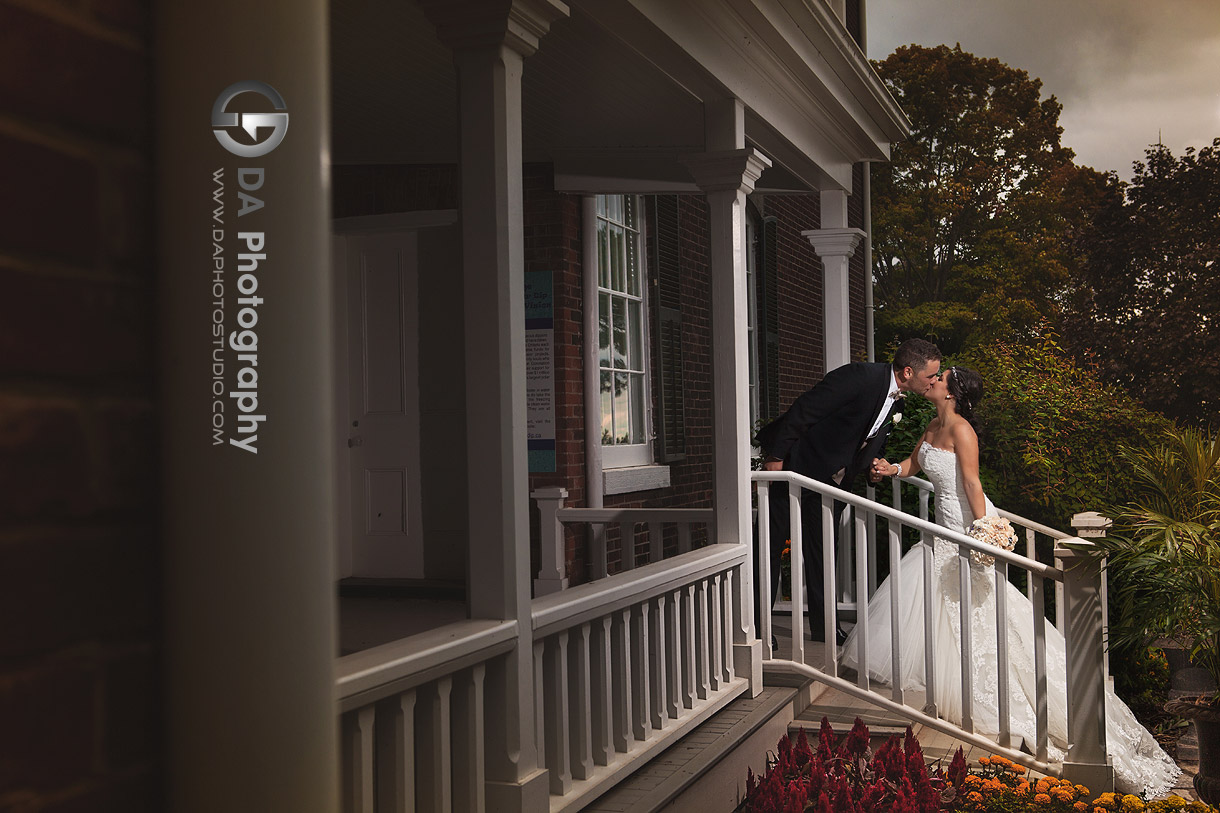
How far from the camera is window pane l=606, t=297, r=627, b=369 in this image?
8258 millimetres

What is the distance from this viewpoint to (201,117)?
74 cm

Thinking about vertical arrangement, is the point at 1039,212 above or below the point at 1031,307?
above

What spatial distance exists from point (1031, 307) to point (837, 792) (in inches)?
1211

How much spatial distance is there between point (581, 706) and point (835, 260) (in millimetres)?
4927

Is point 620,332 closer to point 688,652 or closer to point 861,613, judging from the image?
point 861,613

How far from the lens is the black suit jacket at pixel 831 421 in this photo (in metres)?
6.60

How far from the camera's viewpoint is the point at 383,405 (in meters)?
7.32

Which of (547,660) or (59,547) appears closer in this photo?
(59,547)

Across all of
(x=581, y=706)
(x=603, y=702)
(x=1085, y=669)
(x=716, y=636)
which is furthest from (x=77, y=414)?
(x=1085, y=669)

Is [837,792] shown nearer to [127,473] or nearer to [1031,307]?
[127,473]

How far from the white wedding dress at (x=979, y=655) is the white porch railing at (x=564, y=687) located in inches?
42.0

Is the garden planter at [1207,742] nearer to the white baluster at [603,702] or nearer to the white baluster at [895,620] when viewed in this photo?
the white baluster at [895,620]

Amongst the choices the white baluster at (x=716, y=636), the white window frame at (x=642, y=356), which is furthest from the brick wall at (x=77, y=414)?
the white window frame at (x=642, y=356)

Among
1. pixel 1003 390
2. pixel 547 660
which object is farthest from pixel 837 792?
pixel 1003 390
